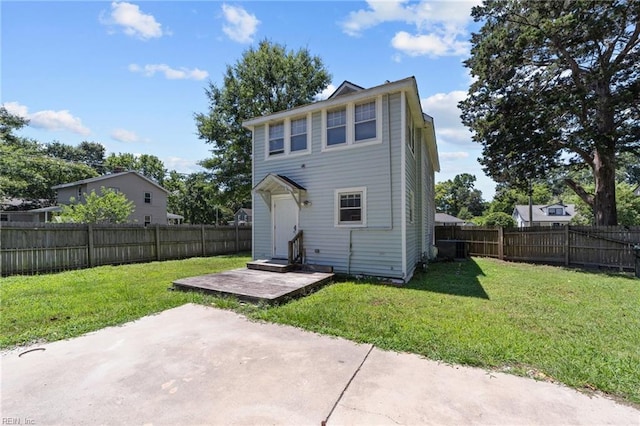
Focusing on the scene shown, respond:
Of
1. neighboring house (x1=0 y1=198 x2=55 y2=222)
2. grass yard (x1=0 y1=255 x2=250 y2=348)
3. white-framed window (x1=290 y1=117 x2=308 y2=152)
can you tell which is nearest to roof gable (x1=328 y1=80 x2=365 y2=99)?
white-framed window (x1=290 y1=117 x2=308 y2=152)

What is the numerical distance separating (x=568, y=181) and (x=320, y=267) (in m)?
14.6

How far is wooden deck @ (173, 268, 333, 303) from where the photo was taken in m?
5.75

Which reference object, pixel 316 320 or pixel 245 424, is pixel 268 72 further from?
pixel 245 424

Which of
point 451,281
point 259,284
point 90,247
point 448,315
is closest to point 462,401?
point 448,315

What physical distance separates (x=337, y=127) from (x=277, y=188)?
2713mm

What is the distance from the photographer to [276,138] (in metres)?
9.95

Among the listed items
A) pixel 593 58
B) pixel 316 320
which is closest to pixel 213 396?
pixel 316 320

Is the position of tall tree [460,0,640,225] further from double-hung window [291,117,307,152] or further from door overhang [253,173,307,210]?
door overhang [253,173,307,210]

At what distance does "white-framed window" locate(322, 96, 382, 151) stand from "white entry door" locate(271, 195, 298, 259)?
217cm

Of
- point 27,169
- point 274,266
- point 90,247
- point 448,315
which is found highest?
point 27,169

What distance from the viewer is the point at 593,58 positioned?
41.0ft

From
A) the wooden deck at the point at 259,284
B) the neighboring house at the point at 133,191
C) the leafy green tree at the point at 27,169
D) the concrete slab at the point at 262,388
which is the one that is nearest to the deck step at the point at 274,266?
the wooden deck at the point at 259,284

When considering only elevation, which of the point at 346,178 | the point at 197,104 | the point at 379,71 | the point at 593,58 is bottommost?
the point at 346,178

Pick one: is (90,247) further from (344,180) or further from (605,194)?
(605,194)
